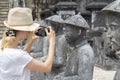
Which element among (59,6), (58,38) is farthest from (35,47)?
(59,6)

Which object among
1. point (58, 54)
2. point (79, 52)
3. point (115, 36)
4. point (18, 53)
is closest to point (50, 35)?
point (18, 53)

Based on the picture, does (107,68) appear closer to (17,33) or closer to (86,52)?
(86,52)

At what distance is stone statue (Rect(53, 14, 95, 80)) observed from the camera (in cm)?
533

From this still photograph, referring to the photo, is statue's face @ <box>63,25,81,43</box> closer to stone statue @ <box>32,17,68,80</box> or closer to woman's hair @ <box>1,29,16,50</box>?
stone statue @ <box>32,17,68,80</box>

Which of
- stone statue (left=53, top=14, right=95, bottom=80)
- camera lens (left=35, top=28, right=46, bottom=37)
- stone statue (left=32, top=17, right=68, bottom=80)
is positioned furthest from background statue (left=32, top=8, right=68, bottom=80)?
camera lens (left=35, top=28, right=46, bottom=37)

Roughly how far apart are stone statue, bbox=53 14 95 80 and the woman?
3.33 feet

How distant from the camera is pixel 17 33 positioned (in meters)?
4.38

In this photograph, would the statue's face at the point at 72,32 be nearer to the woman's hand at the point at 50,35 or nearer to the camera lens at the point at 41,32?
the camera lens at the point at 41,32

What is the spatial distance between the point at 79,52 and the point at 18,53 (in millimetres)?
1307

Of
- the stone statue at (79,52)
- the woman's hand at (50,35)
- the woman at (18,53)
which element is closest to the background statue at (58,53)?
the stone statue at (79,52)

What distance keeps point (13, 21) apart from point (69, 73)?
1458 mm

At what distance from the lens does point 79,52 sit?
544 centimetres

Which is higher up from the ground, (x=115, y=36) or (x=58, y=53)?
(x=115, y=36)

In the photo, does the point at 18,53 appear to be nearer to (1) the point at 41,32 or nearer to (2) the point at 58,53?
(1) the point at 41,32
